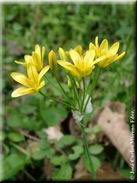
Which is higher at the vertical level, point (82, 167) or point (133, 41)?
point (133, 41)

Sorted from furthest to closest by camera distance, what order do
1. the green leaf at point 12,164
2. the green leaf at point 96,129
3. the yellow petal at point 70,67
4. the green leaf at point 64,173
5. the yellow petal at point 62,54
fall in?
the green leaf at point 96,129 → the green leaf at point 12,164 → the green leaf at point 64,173 → the yellow petal at point 62,54 → the yellow petal at point 70,67

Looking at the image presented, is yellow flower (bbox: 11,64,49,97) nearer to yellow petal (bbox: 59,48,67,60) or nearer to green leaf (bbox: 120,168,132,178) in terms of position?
yellow petal (bbox: 59,48,67,60)

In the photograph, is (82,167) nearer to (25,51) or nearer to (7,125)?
(7,125)

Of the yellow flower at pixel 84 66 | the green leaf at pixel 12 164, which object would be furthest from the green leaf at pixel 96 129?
the yellow flower at pixel 84 66

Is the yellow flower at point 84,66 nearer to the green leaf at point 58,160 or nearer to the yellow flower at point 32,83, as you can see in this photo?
the yellow flower at point 32,83

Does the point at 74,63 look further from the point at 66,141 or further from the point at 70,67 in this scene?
the point at 66,141

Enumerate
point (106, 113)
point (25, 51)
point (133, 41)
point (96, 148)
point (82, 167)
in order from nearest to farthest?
1. point (96, 148)
2. point (82, 167)
3. point (106, 113)
4. point (133, 41)
5. point (25, 51)

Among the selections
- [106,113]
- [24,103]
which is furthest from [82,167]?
[24,103]

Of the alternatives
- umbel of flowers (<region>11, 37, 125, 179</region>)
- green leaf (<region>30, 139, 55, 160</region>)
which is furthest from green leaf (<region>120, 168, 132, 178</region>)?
umbel of flowers (<region>11, 37, 125, 179</region>)

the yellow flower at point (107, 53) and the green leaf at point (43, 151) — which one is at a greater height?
the yellow flower at point (107, 53)
